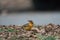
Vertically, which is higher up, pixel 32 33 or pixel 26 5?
pixel 32 33

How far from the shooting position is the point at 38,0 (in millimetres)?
17500

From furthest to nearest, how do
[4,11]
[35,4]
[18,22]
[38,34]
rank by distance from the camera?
[35,4]
[4,11]
[18,22]
[38,34]

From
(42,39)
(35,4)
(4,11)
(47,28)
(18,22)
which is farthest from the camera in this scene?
(35,4)

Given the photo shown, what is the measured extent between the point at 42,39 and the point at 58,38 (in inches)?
16.2

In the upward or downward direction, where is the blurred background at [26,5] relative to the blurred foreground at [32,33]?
downward

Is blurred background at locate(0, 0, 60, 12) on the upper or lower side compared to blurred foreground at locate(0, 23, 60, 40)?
lower

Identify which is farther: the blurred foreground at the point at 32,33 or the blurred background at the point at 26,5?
the blurred background at the point at 26,5

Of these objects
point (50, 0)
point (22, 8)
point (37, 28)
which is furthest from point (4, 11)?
point (37, 28)

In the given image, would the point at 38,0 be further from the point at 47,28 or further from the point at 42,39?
the point at 42,39

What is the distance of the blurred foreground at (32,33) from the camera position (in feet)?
30.2

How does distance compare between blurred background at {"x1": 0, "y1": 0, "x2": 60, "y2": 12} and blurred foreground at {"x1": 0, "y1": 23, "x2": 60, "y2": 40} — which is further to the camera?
blurred background at {"x1": 0, "y1": 0, "x2": 60, "y2": 12}

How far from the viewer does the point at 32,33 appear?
9883mm

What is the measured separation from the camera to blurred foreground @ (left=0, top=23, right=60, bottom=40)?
9.21 m

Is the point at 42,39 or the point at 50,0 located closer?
the point at 42,39
